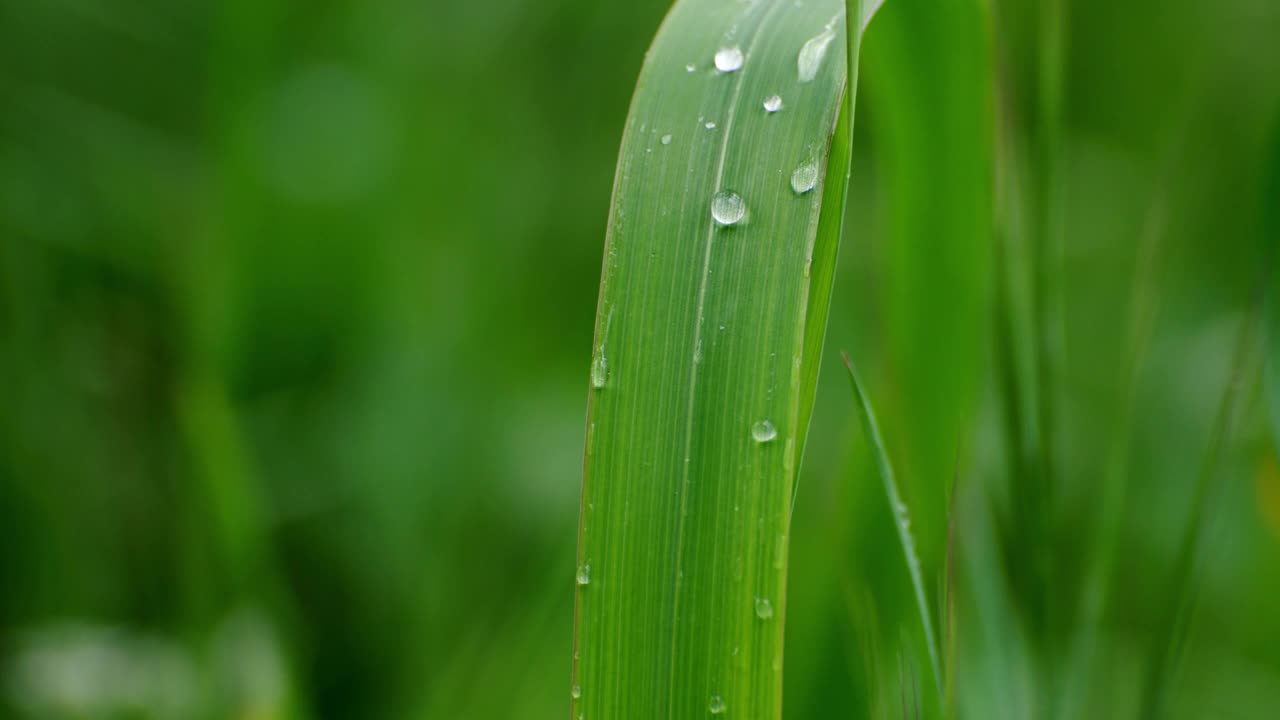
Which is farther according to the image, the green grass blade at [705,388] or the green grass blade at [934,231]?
the green grass blade at [934,231]

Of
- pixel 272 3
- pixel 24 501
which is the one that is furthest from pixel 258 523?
pixel 272 3

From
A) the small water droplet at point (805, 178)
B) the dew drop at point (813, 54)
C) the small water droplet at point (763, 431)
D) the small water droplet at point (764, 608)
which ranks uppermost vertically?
the dew drop at point (813, 54)

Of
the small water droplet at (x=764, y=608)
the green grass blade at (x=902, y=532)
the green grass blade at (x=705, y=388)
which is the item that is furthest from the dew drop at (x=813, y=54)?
the small water droplet at (x=764, y=608)

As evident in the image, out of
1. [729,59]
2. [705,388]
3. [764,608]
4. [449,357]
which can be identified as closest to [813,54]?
[729,59]

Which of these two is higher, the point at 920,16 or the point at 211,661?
the point at 920,16

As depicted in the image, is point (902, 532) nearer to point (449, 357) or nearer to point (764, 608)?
point (764, 608)

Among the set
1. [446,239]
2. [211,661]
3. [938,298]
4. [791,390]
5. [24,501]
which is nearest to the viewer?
[791,390]

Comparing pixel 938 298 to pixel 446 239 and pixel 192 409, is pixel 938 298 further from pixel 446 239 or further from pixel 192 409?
pixel 446 239

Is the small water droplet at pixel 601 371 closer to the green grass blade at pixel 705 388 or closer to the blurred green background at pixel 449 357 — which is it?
the green grass blade at pixel 705 388
